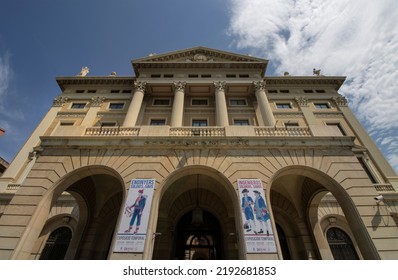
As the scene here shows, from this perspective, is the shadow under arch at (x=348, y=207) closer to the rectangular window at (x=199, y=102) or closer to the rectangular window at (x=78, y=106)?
the rectangular window at (x=199, y=102)

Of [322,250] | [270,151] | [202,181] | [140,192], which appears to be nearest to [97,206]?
[140,192]

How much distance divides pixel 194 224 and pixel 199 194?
214 cm

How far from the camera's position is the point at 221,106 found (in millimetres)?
22062

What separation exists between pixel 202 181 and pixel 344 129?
20606mm

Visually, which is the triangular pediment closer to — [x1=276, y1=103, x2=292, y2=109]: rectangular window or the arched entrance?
[x1=276, y1=103, x2=292, y2=109]: rectangular window

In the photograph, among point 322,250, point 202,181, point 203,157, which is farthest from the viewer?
point 202,181

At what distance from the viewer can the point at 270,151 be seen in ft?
31.6

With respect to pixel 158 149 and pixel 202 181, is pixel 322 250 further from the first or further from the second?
pixel 158 149

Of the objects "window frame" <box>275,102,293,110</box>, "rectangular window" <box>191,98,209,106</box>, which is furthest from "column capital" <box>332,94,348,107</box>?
"rectangular window" <box>191,98,209,106</box>

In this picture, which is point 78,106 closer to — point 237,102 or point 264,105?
point 237,102

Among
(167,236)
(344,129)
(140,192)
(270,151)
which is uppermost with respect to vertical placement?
A: (344,129)

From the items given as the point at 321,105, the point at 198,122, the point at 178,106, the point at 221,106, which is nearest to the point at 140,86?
the point at 178,106

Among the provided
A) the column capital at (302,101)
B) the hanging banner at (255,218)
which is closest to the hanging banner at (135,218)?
the hanging banner at (255,218)

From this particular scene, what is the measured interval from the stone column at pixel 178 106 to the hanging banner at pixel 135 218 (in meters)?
11.9
